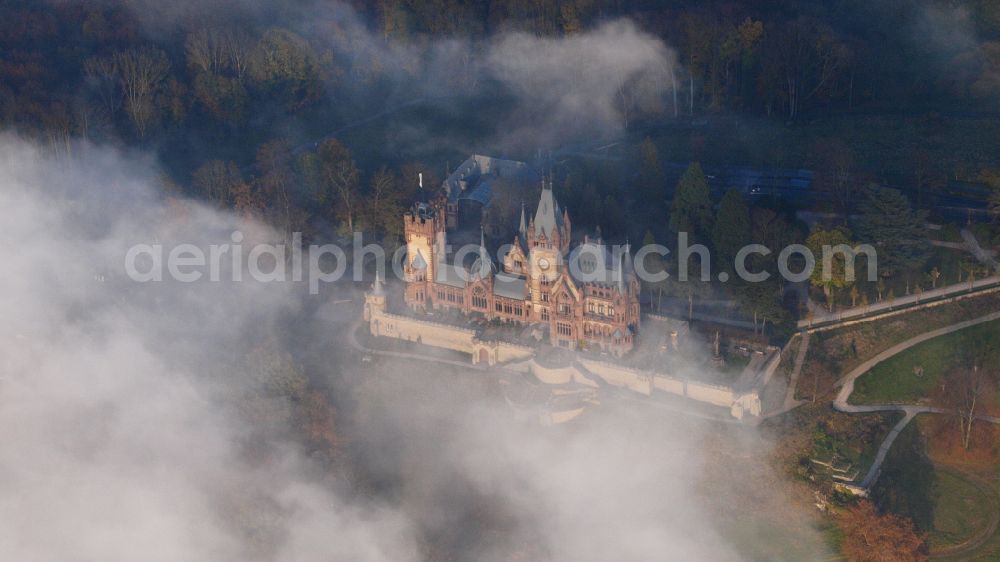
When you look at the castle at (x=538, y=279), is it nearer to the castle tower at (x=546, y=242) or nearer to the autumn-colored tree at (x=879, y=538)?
the castle tower at (x=546, y=242)

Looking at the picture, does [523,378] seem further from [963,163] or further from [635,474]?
[963,163]

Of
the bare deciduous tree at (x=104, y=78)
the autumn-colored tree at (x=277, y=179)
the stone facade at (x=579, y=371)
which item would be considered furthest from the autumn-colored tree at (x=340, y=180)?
the bare deciduous tree at (x=104, y=78)

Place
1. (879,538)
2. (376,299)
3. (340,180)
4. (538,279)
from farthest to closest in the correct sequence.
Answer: (340,180) → (376,299) → (538,279) → (879,538)

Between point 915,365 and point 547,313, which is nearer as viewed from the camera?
point 915,365

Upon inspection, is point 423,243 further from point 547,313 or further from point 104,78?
point 104,78

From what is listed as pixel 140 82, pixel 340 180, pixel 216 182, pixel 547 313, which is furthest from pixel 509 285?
pixel 140 82

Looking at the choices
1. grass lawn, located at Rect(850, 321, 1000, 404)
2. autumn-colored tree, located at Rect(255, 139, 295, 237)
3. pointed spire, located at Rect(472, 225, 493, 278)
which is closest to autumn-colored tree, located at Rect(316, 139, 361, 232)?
autumn-colored tree, located at Rect(255, 139, 295, 237)

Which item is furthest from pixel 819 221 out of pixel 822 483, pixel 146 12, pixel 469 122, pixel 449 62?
pixel 146 12
